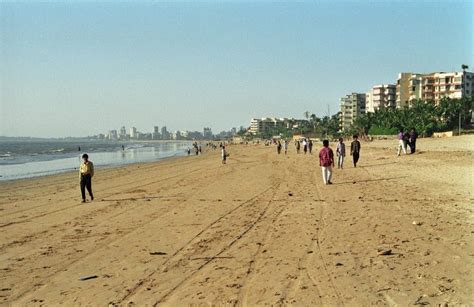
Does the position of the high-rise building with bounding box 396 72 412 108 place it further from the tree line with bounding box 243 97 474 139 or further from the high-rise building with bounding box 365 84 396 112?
the tree line with bounding box 243 97 474 139

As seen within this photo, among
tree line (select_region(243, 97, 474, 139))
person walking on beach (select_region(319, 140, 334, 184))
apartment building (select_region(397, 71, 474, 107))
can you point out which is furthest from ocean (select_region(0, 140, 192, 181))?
apartment building (select_region(397, 71, 474, 107))

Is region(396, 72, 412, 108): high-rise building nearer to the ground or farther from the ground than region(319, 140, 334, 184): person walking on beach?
farther from the ground

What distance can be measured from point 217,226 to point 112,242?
6.88 feet

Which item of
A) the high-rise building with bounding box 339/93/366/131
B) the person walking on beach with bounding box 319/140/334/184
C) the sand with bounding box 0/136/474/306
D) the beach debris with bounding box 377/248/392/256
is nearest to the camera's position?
the sand with bounding box 0/136/474/306

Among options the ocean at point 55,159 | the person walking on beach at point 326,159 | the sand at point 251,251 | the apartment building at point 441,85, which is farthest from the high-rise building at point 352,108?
the sand at point 251,251

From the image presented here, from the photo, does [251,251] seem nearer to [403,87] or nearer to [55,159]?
[55,159]

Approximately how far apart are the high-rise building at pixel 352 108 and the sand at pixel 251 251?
161m

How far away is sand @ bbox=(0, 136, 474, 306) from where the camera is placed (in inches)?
183

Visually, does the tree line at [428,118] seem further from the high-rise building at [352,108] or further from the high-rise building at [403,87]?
the high-rise building at [352,108]

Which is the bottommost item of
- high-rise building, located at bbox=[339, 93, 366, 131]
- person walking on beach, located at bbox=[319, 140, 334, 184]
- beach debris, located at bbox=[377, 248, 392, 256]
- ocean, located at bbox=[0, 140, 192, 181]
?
ocean, located at bbox=[0, 140, 192, 181]

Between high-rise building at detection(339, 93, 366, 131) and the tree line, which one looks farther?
high-rise building at detection(339, 93, 366, 131)

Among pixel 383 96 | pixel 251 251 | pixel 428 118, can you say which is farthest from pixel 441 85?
pixel 251 251

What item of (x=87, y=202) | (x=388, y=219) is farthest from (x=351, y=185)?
(x=87, y=202)

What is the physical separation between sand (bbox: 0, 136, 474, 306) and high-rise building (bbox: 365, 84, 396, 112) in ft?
459
